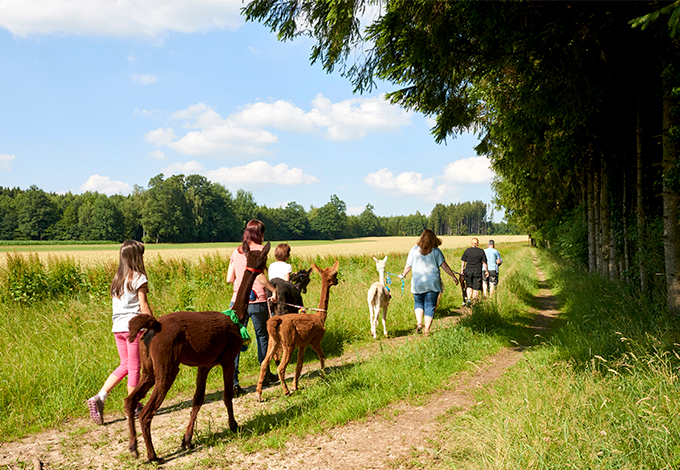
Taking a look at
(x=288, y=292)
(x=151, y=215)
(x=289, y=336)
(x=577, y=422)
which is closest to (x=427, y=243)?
(x=288, y=292)

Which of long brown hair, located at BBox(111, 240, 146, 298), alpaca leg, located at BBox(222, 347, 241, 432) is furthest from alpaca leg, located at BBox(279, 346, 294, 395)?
long brown hair, located at BBox(111, 240, 146, 298)

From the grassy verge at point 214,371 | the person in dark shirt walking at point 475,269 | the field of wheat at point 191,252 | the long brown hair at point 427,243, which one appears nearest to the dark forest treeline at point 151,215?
the field of wheat at point 191,252

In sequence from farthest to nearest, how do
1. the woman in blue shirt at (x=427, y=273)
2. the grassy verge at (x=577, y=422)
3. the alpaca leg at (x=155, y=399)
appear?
the woman in blue shirt at (x=427, y=273) → the alpaca leg at (x=155, y=399) → the grassy verge at (x=577, y=422)

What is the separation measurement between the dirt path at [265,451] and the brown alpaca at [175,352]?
20.3 inches

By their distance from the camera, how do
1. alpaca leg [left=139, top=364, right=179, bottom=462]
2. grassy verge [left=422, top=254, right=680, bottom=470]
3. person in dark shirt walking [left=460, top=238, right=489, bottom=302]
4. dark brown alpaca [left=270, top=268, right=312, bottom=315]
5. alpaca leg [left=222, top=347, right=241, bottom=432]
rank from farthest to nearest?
person in dark shirt walking [left=460, top=238, right=489, bottom=302] → dark brown alpaca [left=270, top=268, right=312, bottom=315] → alpaca leg [left=222, top=347, right=241, bottom=432] → alpaca leg [left=139, top=364, right=179, bottom=462] → grassy verge [left=422, top=254, right=680, bottom=470]

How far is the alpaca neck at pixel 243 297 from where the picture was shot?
158 inches

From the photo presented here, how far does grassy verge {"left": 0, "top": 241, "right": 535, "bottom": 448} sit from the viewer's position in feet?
14.6

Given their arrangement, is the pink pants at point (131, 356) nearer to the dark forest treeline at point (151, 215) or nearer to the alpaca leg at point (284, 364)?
the alpaca leg at point (284, 364)

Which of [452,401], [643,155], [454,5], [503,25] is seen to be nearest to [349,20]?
[454,5]

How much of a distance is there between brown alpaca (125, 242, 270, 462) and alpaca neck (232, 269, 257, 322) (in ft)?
0.21

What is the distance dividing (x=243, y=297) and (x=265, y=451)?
4.80ft

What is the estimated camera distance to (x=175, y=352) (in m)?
3.39

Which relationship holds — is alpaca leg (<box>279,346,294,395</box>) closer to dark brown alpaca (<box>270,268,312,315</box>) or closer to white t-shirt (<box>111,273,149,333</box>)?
dark brown alpaca (<box>270,268,312,315</box>)

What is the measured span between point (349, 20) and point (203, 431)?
18.7 ft
